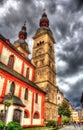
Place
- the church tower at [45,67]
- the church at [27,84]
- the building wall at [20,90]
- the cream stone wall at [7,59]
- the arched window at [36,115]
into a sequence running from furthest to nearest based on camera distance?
the church tower at [45,67] < the arched window at [36,115] < the cream stone wall at [7,59] < the building wall at [20,90] < the church at [27,84]

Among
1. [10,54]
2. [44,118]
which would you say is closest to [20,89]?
[10,54]

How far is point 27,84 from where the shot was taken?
26.1 m

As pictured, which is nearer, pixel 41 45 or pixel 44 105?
pixel 44 105

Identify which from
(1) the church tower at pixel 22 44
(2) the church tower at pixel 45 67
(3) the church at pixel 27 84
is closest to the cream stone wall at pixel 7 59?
(3) the church at pixel 27 84

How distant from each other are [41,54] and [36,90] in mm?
15916

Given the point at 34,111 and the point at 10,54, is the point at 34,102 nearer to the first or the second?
the point at 34,111

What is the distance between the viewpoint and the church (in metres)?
19.9

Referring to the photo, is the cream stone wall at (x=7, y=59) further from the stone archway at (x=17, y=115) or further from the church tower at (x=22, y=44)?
the church tower at (x=22, y=44)

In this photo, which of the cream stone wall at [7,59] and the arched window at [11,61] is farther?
the arched window at [11,61]

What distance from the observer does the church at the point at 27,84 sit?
1986 cm

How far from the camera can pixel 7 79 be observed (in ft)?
70.5

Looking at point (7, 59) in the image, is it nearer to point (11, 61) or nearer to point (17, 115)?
point (11, 61)

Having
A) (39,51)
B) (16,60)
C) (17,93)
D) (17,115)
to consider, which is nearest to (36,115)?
(17,93)

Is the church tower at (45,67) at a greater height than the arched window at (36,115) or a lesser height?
greater
